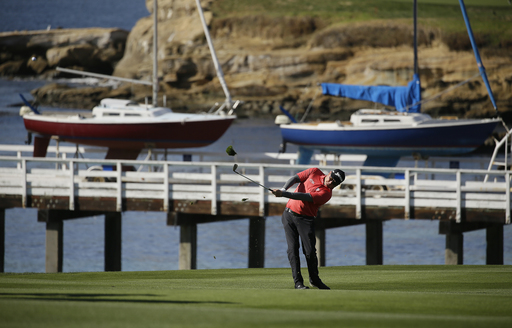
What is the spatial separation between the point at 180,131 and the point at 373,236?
39.8 feet

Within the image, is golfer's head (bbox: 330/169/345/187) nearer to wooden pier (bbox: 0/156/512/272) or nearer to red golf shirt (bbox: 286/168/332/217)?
red golf shirt (bbox: 286/168/332/217)

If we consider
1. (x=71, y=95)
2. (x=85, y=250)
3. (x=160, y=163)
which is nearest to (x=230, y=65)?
(x=71, y=95)

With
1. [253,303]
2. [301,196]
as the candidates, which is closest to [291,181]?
[301,196]

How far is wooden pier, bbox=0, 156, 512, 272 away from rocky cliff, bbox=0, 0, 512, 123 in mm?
65274

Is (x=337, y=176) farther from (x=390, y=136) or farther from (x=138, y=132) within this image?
(x=138, y=132)

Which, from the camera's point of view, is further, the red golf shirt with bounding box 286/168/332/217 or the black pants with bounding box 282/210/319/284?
the black pants with bounding box 282/210/319/284

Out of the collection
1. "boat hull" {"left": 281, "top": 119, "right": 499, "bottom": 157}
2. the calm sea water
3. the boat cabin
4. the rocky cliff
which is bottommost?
the calm sea water

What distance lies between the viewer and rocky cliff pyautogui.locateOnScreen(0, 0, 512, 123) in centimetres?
8412

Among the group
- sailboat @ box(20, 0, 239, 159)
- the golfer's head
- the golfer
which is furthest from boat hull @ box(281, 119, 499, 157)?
the golfer's head

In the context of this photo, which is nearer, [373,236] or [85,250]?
[373,236]

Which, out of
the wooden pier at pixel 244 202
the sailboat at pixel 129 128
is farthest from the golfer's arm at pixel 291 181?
the sailboat at pixel 129 128

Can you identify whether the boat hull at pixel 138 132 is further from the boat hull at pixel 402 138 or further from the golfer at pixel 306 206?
the golfer at pixel 306 206

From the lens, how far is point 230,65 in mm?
94812

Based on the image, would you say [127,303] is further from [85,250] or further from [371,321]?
[85,250]
